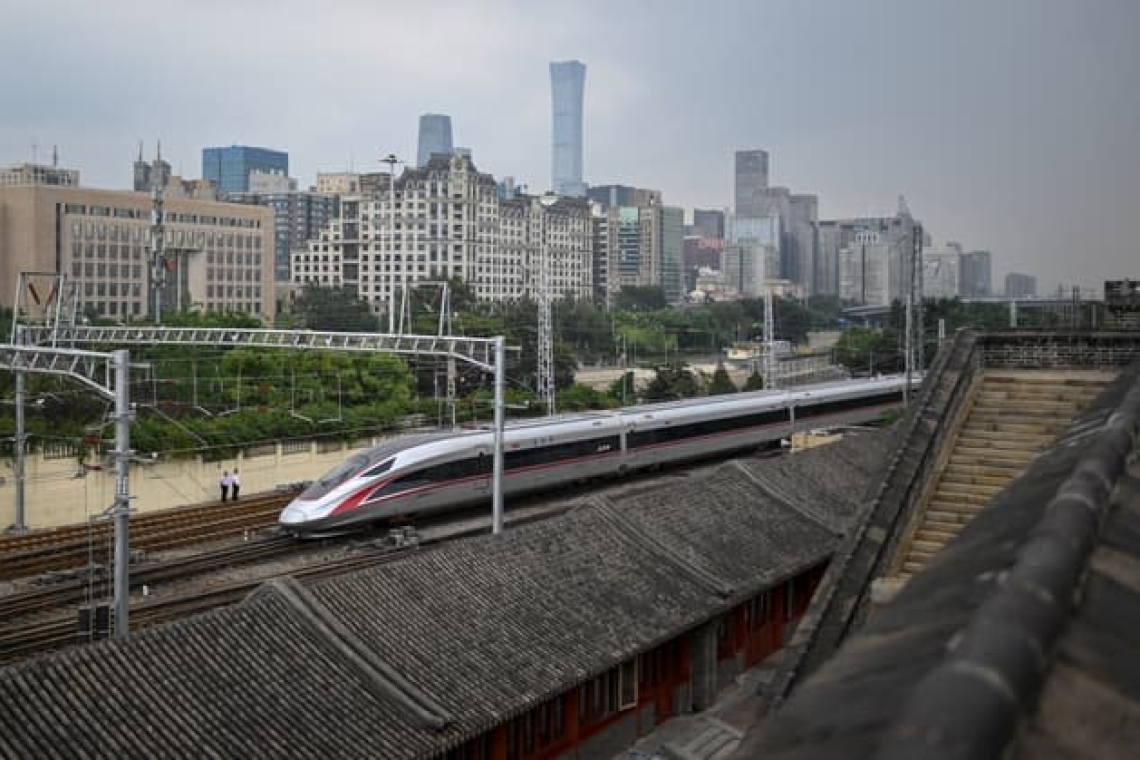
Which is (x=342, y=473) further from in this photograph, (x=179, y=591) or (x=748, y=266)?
(x=748, y=266)

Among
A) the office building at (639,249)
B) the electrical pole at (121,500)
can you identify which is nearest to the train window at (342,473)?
the electrical pole at (121,500)

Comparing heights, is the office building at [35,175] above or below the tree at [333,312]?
above

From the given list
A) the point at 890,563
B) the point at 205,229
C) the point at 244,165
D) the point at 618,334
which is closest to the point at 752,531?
the point at 890,563

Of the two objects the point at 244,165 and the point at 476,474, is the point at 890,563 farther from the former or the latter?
the point at 244,165

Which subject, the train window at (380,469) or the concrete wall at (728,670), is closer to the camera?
the concrete wall at (728,670)

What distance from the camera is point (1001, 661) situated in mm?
1686

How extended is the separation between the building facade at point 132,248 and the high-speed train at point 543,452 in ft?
101

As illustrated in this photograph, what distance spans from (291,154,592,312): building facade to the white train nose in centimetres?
5782

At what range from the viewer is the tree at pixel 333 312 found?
5978 centimetres

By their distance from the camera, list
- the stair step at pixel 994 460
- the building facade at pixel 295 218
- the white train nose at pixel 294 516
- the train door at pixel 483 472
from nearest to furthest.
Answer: the stair step at pixel 994 460
the white train nose at pixel 294 516
the train door at pixel 483 472
the building facade at pixel 295 218

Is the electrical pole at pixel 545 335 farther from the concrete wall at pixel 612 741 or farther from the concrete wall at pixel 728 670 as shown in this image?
the concrete wall at pixel 612 741

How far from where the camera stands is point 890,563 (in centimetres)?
819

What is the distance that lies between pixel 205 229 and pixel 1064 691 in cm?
6512

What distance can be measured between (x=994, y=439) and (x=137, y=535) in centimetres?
1427
